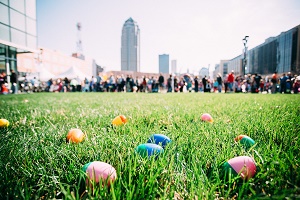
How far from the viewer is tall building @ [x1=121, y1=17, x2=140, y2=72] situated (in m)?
170

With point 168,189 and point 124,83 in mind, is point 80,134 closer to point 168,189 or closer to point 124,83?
point 168,189

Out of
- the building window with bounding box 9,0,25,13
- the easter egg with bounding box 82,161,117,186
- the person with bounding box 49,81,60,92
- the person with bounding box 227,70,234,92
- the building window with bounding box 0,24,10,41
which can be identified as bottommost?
the easter egg with bounding box 82,161,117,186

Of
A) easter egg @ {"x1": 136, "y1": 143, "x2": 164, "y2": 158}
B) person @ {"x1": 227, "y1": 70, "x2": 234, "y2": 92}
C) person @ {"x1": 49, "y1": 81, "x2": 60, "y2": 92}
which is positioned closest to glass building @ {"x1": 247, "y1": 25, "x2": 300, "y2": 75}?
person @ {"x1": 227, "y1": 70, "x2": 234, "y2": 92}

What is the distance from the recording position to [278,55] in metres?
55.8

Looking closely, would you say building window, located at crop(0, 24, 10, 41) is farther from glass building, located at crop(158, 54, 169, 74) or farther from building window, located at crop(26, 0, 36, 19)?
glass building, located at crop(158, 54, 169, 74)

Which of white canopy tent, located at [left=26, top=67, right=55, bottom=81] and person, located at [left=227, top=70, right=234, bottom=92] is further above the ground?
white canopy tent, located at [left=26, top=67, right=55, bottom=81]

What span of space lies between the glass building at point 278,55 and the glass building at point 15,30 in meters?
40.8

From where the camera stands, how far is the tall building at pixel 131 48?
16975 cm

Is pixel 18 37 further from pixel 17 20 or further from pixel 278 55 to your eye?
pixel 278 55

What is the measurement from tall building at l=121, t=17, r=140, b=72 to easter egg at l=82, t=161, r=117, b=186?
562 ft

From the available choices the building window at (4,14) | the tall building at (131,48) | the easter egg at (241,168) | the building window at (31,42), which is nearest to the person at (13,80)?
the building window at (4,14)

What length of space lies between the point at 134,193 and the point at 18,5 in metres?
24.7

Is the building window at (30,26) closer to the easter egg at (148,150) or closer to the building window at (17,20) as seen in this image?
the building window at (17,20)

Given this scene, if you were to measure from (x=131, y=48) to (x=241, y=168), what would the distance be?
17894 centimetres
